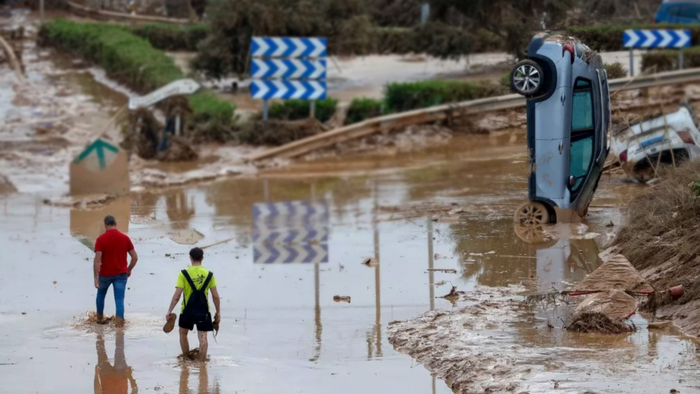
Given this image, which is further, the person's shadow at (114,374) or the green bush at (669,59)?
the green bush at (669,59)

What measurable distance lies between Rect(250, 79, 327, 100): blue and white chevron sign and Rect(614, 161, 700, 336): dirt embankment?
12291 mm

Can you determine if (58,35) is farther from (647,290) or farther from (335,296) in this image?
(647,290)

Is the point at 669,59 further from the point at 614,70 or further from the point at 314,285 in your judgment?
the point at 314,285

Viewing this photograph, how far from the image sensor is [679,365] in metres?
9.57

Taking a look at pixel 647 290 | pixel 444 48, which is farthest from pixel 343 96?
pixel 647 290

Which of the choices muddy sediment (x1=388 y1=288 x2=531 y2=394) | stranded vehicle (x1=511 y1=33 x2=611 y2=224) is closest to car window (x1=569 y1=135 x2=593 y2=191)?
stranded vehicle (x1=511 y1=33 x2=611 y2=224)

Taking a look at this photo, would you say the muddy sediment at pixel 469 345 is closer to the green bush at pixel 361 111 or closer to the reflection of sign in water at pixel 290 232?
the reflection of sign in water at pixel 290 232

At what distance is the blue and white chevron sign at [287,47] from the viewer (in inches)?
1017

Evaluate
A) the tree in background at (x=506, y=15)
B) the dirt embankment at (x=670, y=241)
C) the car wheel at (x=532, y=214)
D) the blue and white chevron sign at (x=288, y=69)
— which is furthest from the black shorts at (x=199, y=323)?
the blue and white chevron sign at (x=288, y=69)

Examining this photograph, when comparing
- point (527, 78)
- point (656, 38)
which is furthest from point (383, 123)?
point (527, 78)

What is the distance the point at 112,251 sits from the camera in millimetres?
11906

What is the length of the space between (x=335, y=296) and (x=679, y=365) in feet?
15.6

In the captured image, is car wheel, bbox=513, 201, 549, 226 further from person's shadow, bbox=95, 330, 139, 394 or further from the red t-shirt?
person's shadow, bbox=95, 330, 139, 394

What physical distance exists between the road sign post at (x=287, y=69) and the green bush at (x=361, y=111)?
1.12m
